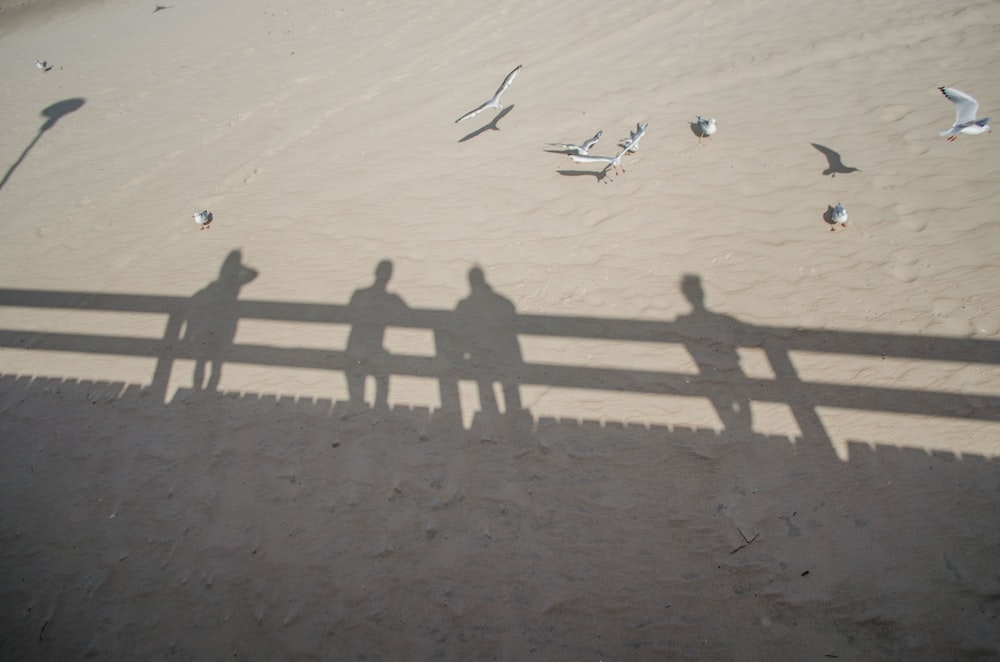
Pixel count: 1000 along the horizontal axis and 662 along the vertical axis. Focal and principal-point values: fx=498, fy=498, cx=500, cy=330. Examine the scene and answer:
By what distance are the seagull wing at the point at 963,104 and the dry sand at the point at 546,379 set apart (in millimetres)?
643

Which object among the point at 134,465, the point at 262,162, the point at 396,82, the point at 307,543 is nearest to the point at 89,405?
the point at 134,465

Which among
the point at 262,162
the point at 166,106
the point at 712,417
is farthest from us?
the point at 166,106

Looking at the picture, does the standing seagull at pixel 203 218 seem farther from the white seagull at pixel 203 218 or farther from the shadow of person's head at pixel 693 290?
the shadow of person's head at pixel 693 290

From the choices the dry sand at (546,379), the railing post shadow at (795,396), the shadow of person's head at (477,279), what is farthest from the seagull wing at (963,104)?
the shadow of person's head at (477,279)

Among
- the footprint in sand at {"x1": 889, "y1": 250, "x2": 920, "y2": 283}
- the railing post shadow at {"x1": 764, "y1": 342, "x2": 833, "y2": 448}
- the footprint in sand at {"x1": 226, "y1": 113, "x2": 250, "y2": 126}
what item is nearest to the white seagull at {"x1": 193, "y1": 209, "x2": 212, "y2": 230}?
the footprint in sand at {"x1": 226, "y1": 113, "x2": 250, "y2": 126}

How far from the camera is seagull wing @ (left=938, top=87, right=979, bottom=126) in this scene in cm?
524

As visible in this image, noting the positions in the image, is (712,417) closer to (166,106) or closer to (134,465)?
(134,465)

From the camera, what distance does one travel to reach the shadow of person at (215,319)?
5.50m

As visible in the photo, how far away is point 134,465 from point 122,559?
0.94 metres

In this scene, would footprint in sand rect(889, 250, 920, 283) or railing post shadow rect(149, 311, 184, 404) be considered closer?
footprint in sand rect(889, 250, 920, 283)

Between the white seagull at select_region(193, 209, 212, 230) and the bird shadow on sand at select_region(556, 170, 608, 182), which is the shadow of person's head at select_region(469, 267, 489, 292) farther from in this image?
the white seagull at select_region(193, 209, 212, 230)

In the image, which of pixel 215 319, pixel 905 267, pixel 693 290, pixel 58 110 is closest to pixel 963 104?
pixel 905 267

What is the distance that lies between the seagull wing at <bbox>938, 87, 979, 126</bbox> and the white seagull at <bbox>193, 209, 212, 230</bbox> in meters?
9.49

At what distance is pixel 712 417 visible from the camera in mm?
4223
